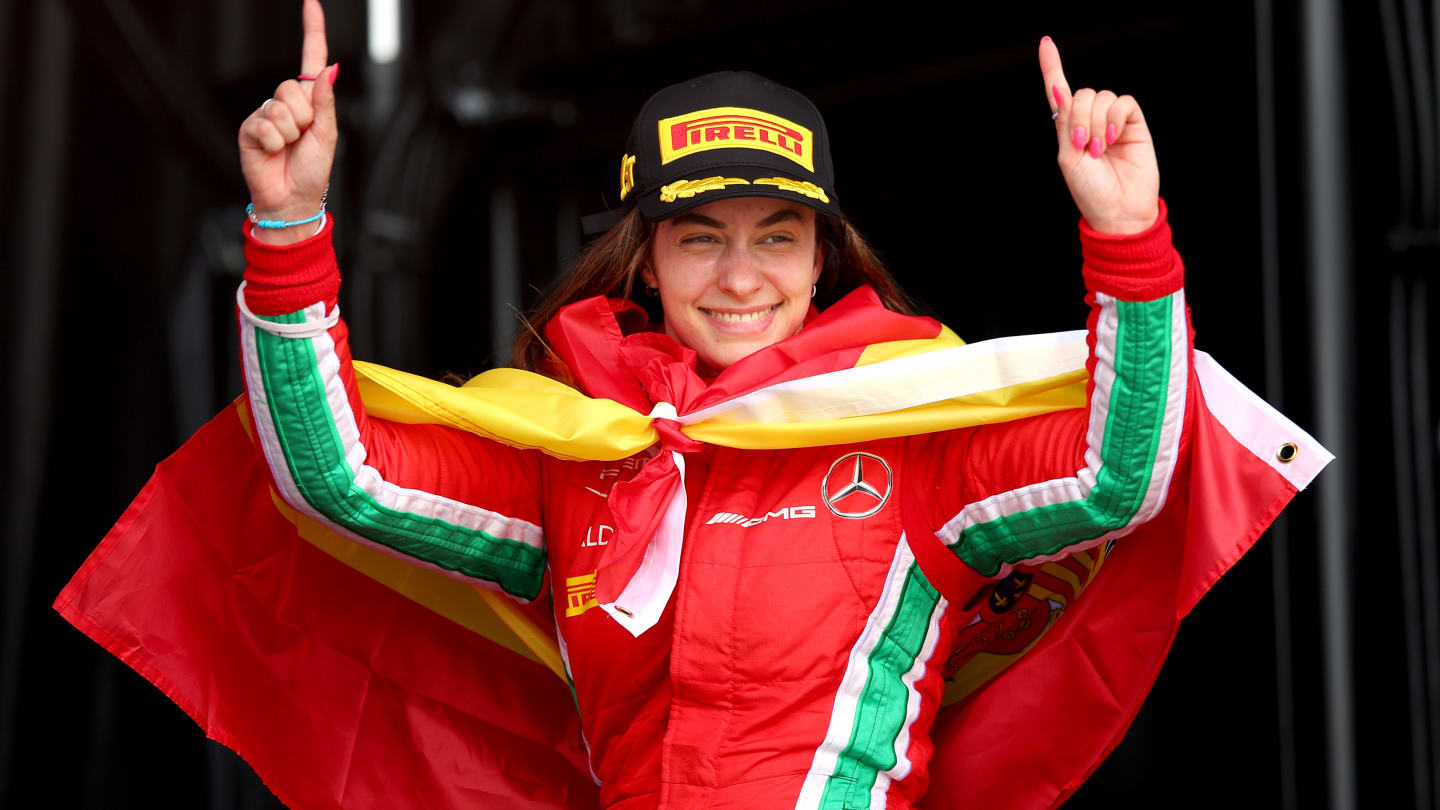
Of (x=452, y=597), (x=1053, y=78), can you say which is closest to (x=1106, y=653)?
(x=1053, y=78)

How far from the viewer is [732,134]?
72.1 inches

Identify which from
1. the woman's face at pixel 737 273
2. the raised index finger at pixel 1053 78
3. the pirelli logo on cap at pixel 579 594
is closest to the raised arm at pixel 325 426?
the pirelli logo on cap at pixel 579 594

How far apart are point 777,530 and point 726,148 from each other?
0.47m

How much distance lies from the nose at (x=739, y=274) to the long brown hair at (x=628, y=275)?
0.50 feet

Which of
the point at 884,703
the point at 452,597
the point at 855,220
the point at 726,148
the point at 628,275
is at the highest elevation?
the point at 855,220

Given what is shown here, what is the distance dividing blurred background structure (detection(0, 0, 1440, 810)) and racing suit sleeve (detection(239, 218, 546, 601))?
1.17ft

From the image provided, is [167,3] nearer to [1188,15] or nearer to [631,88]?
[631,88]

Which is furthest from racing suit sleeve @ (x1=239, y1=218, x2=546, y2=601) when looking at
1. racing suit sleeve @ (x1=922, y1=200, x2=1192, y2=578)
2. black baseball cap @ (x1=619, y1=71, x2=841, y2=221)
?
racing suit sleeve @ (x1=922, y1=200, x2=1192, y2=578)

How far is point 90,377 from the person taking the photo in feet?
9.50

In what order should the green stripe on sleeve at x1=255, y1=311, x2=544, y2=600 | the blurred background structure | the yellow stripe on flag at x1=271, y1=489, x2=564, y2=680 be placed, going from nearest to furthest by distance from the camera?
the green stripe on sleeve at x1=255, y1=311, x2=544, y2=600, the yellow stripe on flag at x1=271, y1=489, x2=564, y2=680, the blurred background structure

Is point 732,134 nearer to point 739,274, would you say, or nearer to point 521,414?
point 739,274

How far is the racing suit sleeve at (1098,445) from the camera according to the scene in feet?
4.87

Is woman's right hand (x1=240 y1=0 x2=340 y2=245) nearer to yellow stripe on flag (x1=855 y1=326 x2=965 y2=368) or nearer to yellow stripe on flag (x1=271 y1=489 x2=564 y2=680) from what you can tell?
yellow stripe on flag (x1=271 y1=489 x2=564 y2=680)

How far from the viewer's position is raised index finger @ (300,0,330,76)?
159 centimetres
